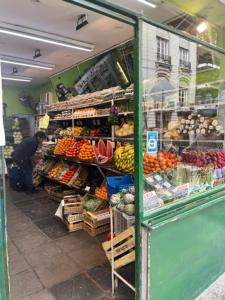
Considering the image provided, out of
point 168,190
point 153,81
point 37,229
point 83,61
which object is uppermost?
point 83,61

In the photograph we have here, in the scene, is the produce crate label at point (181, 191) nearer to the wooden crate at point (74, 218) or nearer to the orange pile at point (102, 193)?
the orange pile at point (102, 193)

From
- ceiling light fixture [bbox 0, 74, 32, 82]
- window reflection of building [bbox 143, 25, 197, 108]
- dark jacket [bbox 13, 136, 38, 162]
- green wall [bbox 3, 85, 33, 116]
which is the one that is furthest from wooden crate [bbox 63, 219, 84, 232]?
green wall [bbox 3, 85, 33, 116]

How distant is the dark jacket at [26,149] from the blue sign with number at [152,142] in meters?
4.47

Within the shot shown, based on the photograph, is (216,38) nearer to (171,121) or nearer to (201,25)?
(201,25)

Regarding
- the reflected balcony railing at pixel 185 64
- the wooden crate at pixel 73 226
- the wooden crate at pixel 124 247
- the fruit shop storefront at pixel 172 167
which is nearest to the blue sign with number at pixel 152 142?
the fruit shop storefront at pixel 172 167

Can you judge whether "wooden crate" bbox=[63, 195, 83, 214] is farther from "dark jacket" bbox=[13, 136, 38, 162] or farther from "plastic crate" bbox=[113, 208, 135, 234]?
"dark jacket" bbox=[13, 136, 38, 162]

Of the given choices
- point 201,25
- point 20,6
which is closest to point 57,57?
point 20,6

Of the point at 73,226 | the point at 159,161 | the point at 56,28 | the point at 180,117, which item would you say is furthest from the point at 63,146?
the point at 159,161

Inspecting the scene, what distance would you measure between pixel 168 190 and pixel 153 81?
94 centimetres

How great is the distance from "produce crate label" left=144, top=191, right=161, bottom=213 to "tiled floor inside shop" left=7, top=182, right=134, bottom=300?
1064 millimetres

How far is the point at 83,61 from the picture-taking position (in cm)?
727

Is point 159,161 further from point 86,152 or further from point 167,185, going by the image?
point 86,152

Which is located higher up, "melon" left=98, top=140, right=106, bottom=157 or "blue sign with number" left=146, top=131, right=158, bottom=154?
"blue sign with number" left=146, top=131, right=158, bottom=154

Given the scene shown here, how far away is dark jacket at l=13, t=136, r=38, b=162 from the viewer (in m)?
6.01
